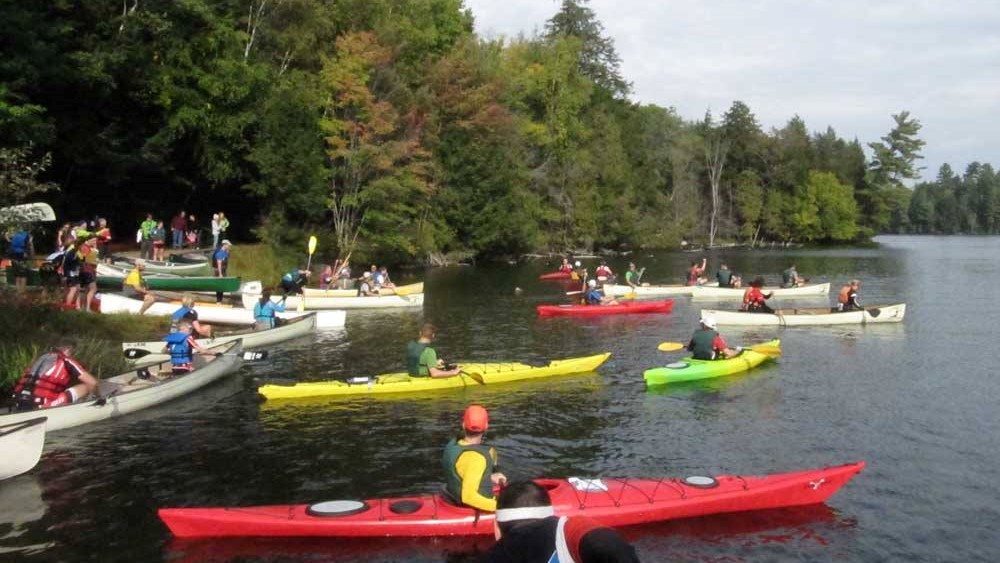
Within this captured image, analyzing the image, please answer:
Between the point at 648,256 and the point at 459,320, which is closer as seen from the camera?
the point at 459,320

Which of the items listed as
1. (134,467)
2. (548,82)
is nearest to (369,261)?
(548,82)

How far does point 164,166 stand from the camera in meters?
36.0

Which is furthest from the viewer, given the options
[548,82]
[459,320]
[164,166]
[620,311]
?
[548,82]

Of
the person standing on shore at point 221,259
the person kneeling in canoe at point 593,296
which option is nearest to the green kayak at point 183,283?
the person standing on shore at point 221,259

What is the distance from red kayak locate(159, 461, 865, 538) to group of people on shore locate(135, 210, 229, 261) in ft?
75.9

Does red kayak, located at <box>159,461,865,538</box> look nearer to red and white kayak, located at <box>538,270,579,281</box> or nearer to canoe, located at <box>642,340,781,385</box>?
canoe, located at <box>642,340,781,385</box>

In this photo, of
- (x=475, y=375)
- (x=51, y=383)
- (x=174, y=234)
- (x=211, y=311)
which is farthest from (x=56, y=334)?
(x=174, y=234)

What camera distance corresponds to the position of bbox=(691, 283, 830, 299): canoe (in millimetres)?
34594

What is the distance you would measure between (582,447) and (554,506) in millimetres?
4455

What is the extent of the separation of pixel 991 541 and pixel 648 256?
59635 mm

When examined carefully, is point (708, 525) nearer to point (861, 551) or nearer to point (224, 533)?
point (861, 551)

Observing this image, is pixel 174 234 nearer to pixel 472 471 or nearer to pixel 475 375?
pixel 475 375

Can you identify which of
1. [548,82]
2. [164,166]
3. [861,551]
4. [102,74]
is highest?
[548,82]

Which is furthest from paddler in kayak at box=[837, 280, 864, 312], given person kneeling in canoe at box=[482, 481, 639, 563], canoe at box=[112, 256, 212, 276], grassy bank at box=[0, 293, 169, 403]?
person kneeling in canoe at box=[482, 481, 639, 563]
